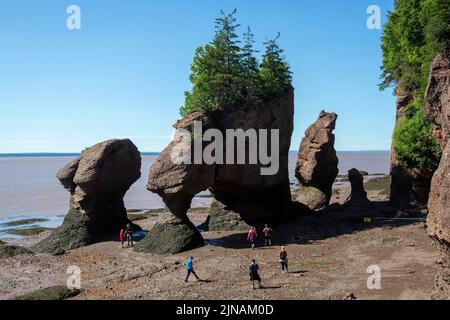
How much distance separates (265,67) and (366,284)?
23.7 m

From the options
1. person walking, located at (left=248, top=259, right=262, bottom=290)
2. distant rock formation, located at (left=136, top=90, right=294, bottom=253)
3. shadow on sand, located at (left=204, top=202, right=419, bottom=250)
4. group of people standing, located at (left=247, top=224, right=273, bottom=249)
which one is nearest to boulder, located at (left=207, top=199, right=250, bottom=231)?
distant rock formation, located at (left=136, top=90, right=294, bottom=253)

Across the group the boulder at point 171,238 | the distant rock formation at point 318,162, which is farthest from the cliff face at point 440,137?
the distant rock formation at point 318,162

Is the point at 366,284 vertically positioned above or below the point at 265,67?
below

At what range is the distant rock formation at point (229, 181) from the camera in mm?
32375

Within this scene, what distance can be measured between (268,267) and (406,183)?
2263 cm

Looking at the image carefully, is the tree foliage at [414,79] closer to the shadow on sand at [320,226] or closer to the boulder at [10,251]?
the shadow on sand at [320,226]

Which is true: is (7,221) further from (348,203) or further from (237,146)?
(348,203)

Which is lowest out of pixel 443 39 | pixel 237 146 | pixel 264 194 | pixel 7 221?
pixel 7 221

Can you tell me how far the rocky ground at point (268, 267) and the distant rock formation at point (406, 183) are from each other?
204 inches

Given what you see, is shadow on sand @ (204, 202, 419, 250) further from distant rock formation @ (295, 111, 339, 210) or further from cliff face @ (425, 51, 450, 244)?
cliff face @ (425, 51, 450, 244)

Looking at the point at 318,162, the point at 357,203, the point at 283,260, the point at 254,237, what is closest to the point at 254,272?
the point at 283,260

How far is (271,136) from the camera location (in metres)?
39.2

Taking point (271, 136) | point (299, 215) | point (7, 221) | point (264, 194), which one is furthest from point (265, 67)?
point (7, 221)
